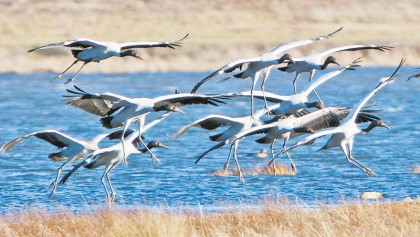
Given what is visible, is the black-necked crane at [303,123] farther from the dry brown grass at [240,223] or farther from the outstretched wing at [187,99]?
the dry brown grass at [240,223]

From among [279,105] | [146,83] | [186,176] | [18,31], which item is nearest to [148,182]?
[186,176]

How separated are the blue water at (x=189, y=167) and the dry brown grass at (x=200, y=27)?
776cm

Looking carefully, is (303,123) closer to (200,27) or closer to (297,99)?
(297,99)

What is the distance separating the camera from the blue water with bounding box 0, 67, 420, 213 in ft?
68.3

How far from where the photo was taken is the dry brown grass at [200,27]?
185ft

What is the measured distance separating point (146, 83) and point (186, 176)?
2744 cm

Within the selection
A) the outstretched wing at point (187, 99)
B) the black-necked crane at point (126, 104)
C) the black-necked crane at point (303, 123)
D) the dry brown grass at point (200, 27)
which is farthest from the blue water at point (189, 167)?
the dry brown grass at point (200, 27)

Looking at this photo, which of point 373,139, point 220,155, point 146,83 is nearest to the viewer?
point 220,155

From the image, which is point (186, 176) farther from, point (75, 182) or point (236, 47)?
point (236, 47)

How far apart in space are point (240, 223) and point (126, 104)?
290 cm

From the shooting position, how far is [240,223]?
1501 cm

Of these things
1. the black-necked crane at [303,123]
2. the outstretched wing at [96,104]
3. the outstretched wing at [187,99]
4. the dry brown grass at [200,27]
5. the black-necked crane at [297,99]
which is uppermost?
the outstretched wing at [187,99]

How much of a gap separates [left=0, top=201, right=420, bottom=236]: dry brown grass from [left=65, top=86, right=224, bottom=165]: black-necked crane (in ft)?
4.88

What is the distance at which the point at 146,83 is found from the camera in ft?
170
